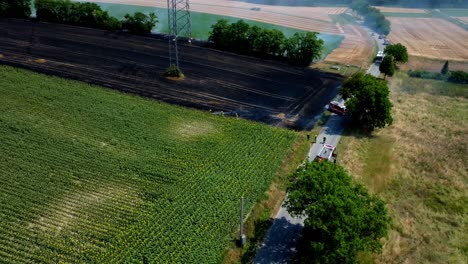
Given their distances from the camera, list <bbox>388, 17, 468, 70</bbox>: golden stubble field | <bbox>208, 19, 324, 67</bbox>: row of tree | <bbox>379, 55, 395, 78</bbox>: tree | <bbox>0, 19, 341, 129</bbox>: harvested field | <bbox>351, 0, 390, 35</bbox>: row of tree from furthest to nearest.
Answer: <bbox>351, 0, 390, 35</bbox>: row of tree → <bbox>388, 17, 468, 70</bbox>: golden stubble field → <bbox>208, 19, 324, 67</bbox>: row of tree → <bbox>379, 55, 395, 78</bbox>: tree → <bbox>0, 19, 341, 129</bbox>: harvested field

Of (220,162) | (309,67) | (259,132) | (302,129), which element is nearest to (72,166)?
(220,162)

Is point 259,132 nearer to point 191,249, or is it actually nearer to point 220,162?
point 220,162

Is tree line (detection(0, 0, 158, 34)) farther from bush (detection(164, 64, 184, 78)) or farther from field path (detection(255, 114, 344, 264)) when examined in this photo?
field path (detection(255, 114, 344, 264))

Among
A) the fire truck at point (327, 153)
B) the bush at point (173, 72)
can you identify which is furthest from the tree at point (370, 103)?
the bush at point (173, 72)

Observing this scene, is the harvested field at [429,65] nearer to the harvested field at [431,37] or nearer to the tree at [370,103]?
the harvested field at [431,37]

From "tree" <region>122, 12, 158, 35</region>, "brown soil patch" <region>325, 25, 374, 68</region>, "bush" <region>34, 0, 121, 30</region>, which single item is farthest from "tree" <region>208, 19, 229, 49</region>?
"bush" <region>34, 0, 121, 30</region>

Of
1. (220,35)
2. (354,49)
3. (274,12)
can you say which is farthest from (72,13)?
(354,49)
